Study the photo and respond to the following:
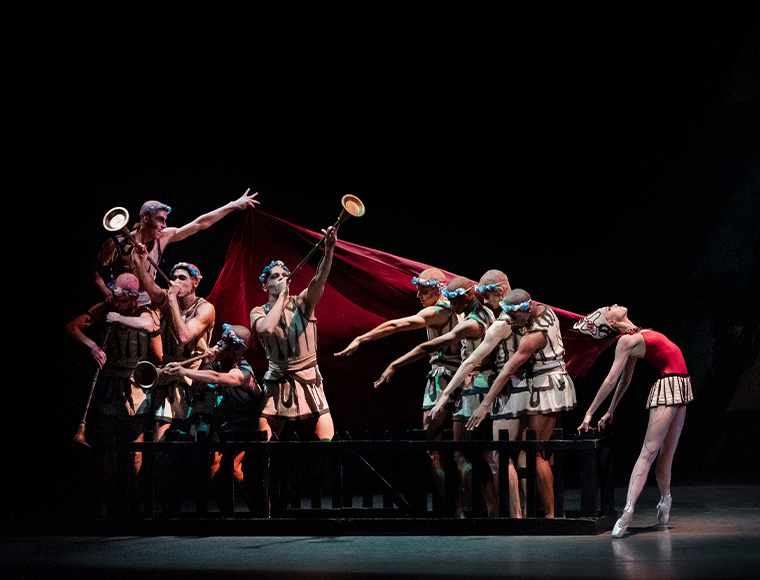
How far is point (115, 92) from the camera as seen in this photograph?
8.49 m

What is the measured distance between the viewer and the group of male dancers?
6234 mm

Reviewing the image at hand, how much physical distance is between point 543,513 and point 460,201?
3052mm

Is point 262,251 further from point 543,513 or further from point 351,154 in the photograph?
point 543,513

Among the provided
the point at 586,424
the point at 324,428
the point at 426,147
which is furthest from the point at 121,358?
the point at 586,424

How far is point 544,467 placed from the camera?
6184 millimetres

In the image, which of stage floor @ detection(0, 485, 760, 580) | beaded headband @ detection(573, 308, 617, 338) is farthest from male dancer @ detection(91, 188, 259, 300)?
beaded headband @ detection(573, 308, 617, 338)

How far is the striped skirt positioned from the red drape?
1.99m

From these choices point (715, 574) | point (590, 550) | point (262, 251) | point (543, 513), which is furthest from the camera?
point (262, 251)

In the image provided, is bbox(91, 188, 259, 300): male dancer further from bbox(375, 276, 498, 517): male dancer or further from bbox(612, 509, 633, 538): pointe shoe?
bbox(612, 509, 633, 538): pointe shoe

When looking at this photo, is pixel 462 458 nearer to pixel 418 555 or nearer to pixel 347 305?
pixel 418 555

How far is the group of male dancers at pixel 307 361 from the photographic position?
6.23 m

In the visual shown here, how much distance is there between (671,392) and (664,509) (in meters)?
0.71

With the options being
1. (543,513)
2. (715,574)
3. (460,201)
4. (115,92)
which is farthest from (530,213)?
(715,574)

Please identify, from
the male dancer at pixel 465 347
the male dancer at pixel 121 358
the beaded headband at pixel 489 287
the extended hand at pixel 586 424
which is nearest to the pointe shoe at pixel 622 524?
the extended hand at pixel 586 424
